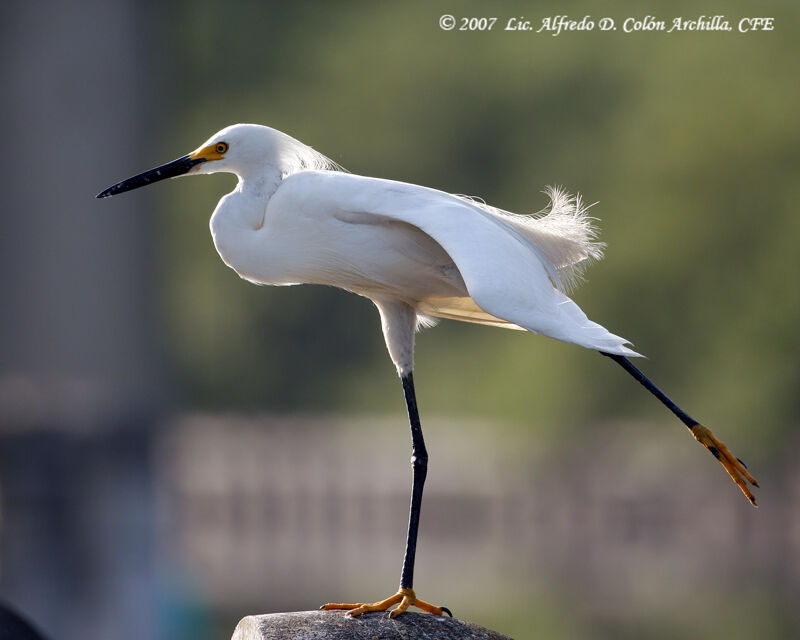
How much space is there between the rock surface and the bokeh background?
729 cm

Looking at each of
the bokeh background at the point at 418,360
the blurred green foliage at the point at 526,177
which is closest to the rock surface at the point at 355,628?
the bokeh background at the point at 418,360

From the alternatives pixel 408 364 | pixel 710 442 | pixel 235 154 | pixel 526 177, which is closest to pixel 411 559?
pixel 408 364

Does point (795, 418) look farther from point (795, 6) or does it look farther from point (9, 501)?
point (9, 501)

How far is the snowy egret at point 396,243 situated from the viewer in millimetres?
3357

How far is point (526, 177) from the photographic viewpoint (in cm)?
1481

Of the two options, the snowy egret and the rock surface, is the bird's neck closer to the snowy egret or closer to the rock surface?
the snowy egret

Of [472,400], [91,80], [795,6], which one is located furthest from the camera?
[472,400]

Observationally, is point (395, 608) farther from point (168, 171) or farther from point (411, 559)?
point (168, 171)

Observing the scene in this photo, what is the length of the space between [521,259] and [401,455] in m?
11.0

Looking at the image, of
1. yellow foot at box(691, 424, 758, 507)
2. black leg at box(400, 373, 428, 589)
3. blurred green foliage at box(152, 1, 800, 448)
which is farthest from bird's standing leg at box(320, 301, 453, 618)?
blurred green foliage at box(152, 1, 800, 448)


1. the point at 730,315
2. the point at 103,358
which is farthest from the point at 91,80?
the point at 730,315

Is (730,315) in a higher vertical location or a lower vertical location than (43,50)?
lower

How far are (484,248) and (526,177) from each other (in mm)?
11683

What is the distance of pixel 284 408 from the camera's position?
53.6 feet
